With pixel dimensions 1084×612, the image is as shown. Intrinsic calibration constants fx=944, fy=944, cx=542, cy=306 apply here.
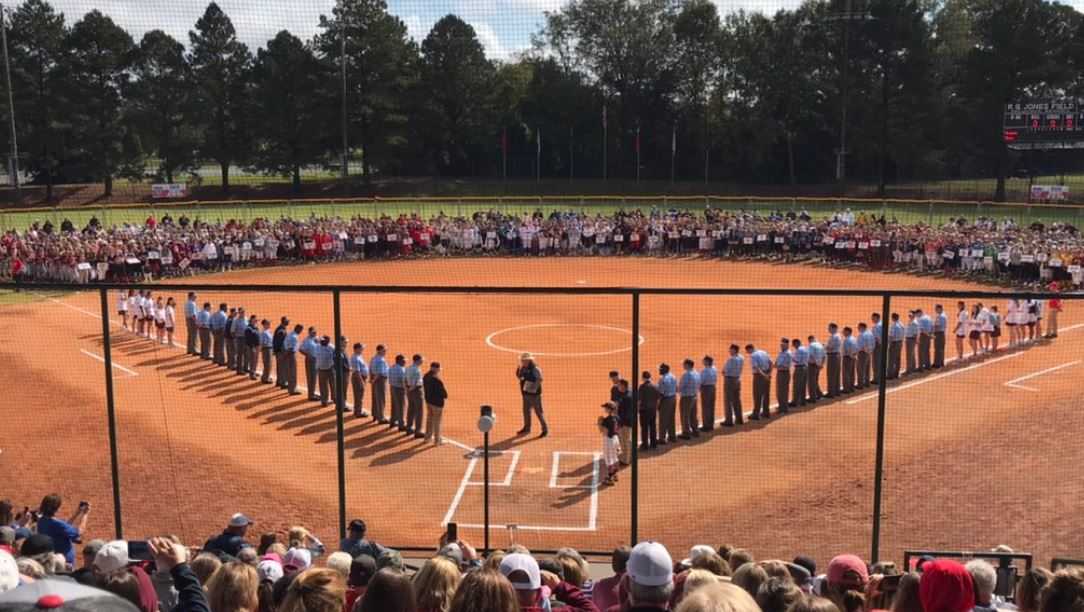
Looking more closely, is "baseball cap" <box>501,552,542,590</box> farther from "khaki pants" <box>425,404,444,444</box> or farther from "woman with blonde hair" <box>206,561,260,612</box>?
"khaki pants" <box>425,404,444,444</box>

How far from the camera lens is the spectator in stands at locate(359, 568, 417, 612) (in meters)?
4.34

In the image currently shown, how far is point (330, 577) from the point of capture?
14.8 ft

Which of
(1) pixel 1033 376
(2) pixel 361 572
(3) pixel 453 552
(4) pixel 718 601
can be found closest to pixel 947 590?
(4) pixel 718 601

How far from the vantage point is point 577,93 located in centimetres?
7988

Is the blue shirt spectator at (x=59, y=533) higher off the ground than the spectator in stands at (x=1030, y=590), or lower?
lower

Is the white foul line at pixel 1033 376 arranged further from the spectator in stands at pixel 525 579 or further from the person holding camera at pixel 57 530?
the person holding camera at pixel 57 530

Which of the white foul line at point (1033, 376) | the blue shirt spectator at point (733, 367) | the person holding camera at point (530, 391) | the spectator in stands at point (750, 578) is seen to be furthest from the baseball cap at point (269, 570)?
the white foul line at point (1033, 376)

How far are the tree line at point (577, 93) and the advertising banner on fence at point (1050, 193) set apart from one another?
561cm

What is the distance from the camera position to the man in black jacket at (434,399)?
55.0 feet

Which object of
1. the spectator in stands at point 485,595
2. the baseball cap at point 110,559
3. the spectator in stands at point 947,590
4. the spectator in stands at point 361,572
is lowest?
the spectator in stands at point 361,572

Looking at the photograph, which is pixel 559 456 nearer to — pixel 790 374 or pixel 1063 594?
pixel 790 374

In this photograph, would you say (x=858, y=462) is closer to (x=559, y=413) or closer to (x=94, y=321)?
(x=559, y=413)

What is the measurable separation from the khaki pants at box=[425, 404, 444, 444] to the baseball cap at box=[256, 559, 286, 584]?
33.6 ft

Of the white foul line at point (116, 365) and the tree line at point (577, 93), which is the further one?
the tree line at point (577, 93)
